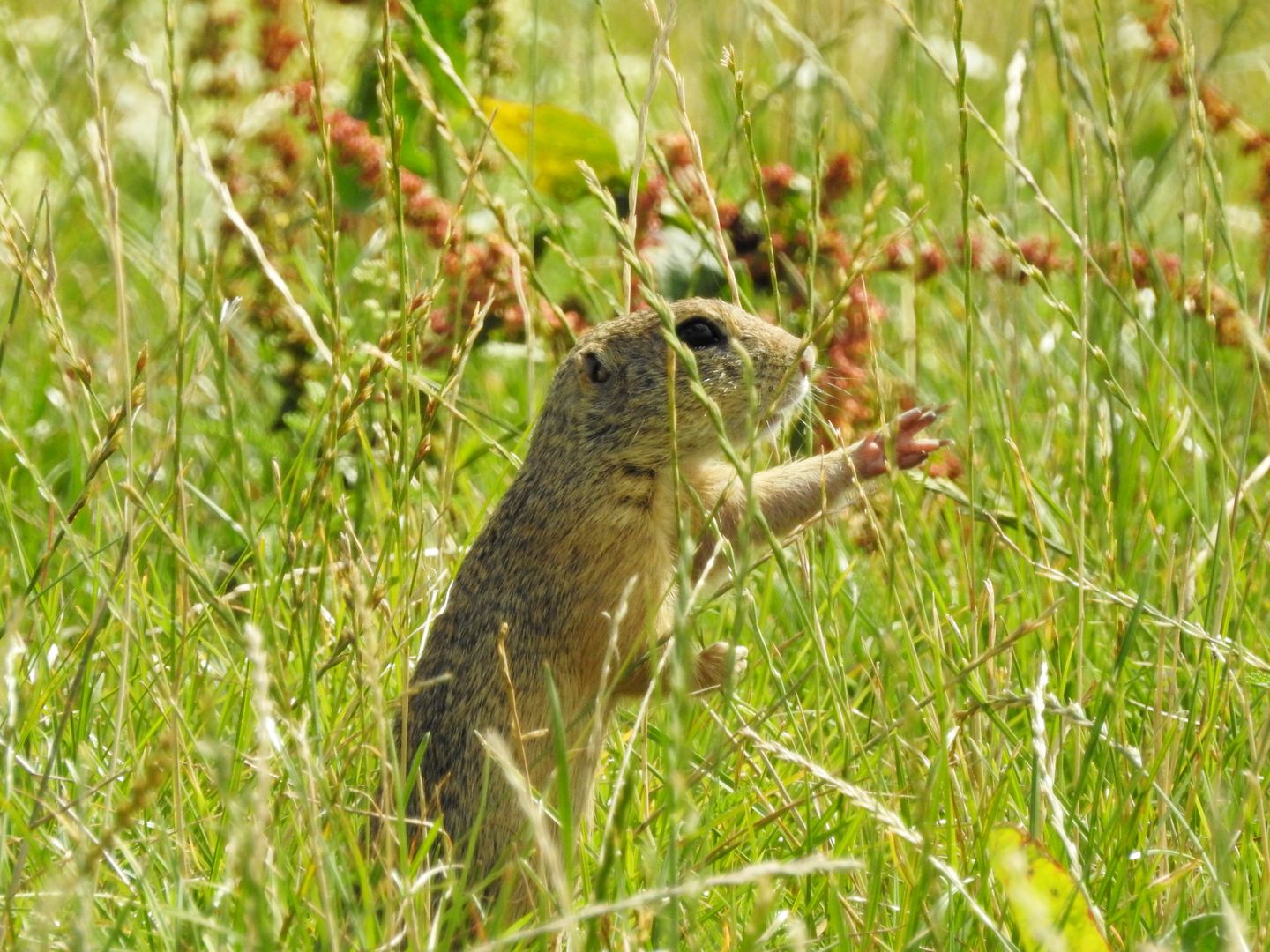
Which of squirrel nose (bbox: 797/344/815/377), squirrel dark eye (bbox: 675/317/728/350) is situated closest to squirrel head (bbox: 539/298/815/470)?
squirrel dark eye (bbox: 675/317/728/350)

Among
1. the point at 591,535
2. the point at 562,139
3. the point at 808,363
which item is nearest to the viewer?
the point at 808,363

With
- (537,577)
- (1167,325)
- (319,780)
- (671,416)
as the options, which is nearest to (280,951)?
(319,780)

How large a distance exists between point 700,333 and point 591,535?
48 cm

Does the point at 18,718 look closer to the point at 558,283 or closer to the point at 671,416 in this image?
the point at 671,416

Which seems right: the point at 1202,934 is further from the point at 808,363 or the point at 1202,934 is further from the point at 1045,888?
the point at 808,363

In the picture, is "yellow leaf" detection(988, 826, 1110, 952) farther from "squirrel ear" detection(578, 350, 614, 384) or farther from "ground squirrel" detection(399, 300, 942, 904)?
"squirrel ear" detection(578, 350, 614, 384)

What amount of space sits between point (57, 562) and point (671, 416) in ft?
6.21

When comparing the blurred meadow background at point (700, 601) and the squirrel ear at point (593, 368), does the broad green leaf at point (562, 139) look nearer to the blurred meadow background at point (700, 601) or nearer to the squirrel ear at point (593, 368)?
the blurred meadow background at point (700, 601)

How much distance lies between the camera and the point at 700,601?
3188 mm

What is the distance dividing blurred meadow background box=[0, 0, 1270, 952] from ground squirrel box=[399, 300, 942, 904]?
113mm

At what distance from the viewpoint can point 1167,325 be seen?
4.28m

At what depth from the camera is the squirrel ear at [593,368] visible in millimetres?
3307

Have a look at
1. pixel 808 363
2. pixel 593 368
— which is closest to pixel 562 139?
pixel 593 368

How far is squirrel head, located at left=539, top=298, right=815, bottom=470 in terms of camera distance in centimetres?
321
